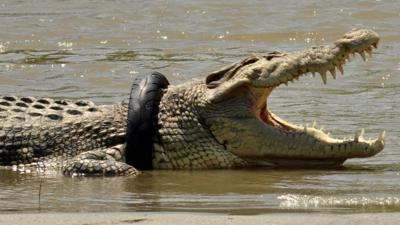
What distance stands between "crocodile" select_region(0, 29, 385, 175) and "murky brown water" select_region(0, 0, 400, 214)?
0.18 metres

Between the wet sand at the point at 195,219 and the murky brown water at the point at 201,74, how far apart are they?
0.30 metres

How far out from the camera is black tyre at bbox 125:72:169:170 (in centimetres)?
745

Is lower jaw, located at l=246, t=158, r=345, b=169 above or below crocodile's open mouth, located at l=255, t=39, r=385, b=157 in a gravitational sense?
below

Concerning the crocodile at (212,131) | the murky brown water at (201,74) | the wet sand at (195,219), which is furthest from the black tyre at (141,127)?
the wet sand at (195,219)

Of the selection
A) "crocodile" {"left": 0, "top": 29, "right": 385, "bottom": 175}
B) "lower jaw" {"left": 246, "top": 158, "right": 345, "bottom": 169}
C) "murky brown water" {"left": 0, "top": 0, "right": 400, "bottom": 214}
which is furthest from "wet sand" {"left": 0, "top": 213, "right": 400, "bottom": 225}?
"lower jaw" {"left": 246, "top": 158, "right": 345, "bottom": 169}

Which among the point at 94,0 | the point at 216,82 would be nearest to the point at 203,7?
the point at 94,0

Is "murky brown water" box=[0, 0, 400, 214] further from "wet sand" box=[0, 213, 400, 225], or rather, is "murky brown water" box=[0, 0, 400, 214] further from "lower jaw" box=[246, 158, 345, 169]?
"wet sand" box=[0, 213, 400, 225]

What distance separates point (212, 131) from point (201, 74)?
159 inches

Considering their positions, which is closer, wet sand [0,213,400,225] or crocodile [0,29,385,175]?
wet sand [0,213,400,225]

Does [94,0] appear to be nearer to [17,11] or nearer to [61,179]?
[17,11]

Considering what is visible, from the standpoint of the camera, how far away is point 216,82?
763 cm

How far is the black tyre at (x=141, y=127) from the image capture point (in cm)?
745

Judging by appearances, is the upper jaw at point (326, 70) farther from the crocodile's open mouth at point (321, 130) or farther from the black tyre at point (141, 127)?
the black tyre at point (141, 127)

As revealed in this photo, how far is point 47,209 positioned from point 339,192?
1.65 meters
